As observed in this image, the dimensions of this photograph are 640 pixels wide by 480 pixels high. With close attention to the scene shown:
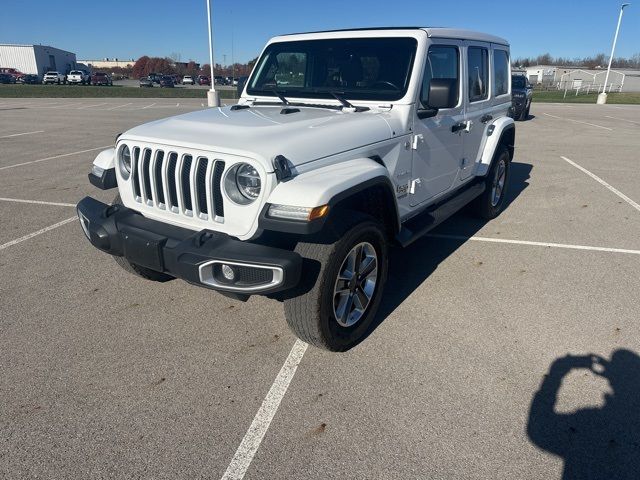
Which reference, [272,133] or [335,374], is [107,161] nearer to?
[272,133]

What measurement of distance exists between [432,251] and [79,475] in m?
3.67

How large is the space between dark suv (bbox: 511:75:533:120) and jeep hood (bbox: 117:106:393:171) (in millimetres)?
16218

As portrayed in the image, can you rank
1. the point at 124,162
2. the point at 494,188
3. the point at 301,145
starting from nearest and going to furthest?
the point at 301,145 → the point at 124,162 → the point at 494,188

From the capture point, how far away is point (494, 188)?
19.2 ft

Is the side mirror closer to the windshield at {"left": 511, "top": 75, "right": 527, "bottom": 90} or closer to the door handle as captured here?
the door handle

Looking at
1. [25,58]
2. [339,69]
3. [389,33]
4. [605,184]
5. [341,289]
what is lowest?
[605,184]

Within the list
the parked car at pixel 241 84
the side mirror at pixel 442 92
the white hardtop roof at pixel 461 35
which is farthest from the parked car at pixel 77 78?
the side mirror at pixel 442 92

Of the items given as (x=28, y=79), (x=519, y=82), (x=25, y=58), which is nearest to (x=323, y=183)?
(x=519, y=82)

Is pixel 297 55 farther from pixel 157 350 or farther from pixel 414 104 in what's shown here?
pixel 157 350

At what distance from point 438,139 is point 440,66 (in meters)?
0.63

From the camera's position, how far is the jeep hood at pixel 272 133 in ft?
8.87

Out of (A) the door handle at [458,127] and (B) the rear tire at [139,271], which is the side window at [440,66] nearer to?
(A) the door handle at [458,127]

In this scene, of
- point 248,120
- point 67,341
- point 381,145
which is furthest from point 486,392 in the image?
point 67,341

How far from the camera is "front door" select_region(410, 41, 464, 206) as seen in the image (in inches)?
149
